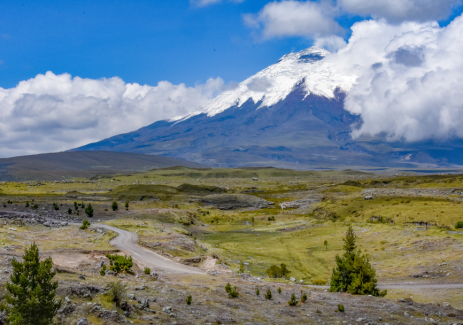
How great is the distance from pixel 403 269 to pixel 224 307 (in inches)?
909

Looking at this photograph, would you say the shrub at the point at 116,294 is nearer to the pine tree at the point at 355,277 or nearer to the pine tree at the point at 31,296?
the pine tree at the point at 31,296

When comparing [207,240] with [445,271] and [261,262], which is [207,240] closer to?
[261,262]

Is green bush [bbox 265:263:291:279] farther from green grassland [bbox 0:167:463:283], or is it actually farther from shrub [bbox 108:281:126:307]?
shrub [bbox 108:281:126:307]

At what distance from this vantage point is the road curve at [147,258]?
117 ft

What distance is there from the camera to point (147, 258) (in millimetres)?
38844

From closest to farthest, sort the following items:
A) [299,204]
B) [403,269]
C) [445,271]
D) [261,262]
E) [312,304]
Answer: [312,304]
[445,271]
[403,269]
[261,262]
[299,204]

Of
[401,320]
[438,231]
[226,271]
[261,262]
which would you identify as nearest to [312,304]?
[401,320]

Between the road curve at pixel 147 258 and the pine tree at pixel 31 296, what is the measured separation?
61.4 ft

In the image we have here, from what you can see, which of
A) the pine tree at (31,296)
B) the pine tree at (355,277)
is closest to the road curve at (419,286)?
the pine tree at (355,277)

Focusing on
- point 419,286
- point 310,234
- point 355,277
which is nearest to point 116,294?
point 355,277

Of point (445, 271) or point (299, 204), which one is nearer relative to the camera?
point (445, 271)

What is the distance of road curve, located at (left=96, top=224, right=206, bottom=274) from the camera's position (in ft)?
117

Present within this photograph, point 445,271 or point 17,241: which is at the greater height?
point 17,241

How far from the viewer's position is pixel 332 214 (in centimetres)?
8131
